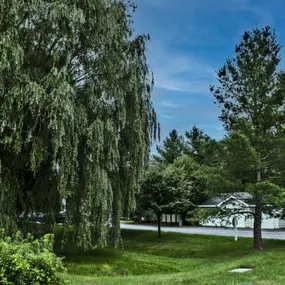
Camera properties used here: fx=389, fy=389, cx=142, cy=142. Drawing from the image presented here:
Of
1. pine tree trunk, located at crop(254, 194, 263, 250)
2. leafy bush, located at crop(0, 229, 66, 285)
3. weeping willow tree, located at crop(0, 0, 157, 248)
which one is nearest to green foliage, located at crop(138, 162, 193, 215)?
pine tree trunk, located at crop(254, 194, 263, 250)

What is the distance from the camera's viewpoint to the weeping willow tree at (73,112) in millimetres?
10102

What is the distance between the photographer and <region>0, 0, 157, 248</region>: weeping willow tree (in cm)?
1010

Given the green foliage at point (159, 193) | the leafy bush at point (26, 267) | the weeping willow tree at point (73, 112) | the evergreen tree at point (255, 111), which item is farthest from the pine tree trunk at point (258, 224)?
the leafy bush at point (26, 267)

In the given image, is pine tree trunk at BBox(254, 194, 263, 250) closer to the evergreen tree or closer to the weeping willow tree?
the evergreen tree

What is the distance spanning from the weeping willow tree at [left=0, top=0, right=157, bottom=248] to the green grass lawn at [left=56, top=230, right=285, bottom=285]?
117 centimetres

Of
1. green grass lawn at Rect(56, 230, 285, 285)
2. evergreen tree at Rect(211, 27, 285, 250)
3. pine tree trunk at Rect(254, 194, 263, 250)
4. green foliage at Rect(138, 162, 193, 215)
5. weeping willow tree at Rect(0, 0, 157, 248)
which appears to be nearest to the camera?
green grass lawn at Rect(56, 230, 285, 285)

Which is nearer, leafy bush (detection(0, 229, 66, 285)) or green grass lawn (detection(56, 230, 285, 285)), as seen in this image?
leafy bush (detection(0, 229, 66, 285))

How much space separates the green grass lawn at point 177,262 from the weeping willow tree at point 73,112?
1.17 m

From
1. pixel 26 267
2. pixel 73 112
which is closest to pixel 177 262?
pixel 73 112

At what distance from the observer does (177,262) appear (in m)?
14.8

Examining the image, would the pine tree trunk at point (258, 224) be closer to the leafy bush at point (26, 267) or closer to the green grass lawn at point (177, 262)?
the green grass lawn at point (177, 262)

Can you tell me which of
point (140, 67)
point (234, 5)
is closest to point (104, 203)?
point (140, 67)

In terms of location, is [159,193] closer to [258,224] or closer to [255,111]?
[258,224]

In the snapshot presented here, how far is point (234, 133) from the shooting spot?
14.0 meters
